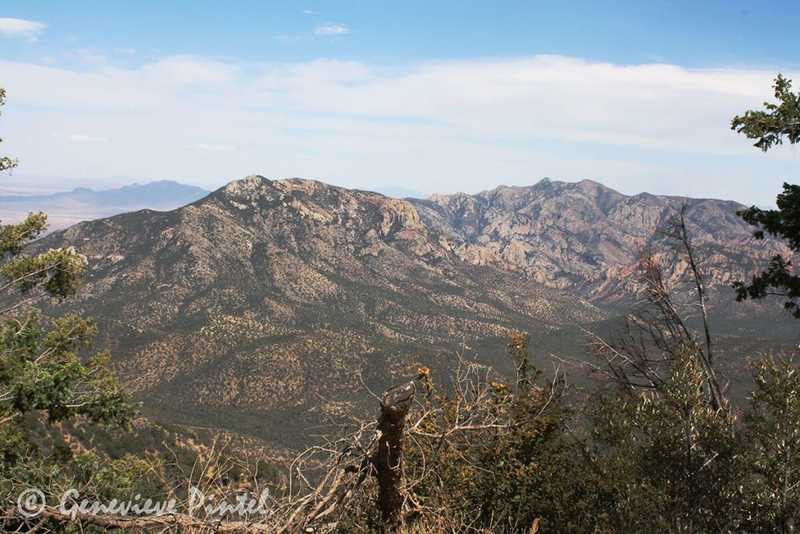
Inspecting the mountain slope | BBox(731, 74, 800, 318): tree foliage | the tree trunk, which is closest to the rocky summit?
the mountain slope

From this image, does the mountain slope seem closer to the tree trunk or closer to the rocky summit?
the rocky summit

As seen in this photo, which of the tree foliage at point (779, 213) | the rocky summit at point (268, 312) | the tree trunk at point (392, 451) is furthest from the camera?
the rocky summit at point (268, 312)

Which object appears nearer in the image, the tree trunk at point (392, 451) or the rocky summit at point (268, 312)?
the tree trunk at point (392, 451)

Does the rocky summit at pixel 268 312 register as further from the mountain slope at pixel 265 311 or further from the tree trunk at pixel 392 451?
the tree trunk at pixel 392 451

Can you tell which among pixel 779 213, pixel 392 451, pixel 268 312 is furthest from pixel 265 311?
pixel 392 451

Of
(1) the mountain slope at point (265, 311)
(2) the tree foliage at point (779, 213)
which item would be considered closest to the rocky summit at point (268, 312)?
(1) the mountain slope at point (265, 311)

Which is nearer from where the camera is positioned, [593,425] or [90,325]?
[593,425]

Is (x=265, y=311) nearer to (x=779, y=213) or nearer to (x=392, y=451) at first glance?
(x=779, y=213)

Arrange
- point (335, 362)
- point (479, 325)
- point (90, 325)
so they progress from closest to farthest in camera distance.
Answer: point (90, 325)
point (335, 362)
point (479, 325)

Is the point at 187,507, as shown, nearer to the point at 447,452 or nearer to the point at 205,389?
the point at 447,452

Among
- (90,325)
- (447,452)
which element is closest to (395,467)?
(447,452)

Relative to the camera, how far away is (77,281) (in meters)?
19.1

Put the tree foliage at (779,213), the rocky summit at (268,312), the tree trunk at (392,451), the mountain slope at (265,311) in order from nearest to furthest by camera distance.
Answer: the tree trunk at (392,451) → the tree foliage at (779,213) → the rocky summit at (268,312) → the mountain slope at (265,311)

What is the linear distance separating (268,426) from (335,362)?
71.6 feet
